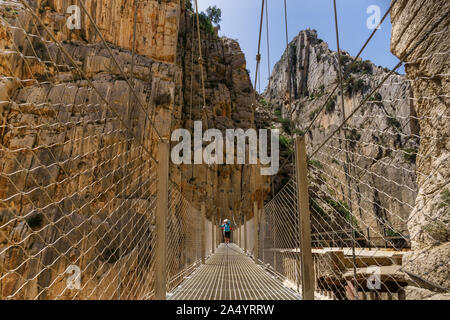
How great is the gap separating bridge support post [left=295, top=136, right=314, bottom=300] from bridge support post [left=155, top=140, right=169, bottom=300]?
68cm

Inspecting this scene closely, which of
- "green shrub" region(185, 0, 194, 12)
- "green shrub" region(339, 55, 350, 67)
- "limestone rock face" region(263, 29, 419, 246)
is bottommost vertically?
"limestone rock face" region(263, 29, 419, 246)

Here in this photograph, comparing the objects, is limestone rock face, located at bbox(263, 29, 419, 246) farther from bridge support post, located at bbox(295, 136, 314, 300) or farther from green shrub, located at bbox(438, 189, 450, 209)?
bridge support post, located at bbox(295, 136, 314, 300)

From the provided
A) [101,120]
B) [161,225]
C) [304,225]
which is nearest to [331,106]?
[101,120]

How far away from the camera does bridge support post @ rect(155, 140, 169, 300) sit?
130cm

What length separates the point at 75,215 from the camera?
280 inches

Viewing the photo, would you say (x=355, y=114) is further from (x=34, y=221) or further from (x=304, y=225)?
(x=304, y=225)

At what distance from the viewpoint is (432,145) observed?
213 centimetres

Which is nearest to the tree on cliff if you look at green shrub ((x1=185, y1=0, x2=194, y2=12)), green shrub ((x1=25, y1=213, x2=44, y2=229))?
green shrub ((x1=185, y1=0, x2=194, y2=12))

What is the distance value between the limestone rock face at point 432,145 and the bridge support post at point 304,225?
82 cm

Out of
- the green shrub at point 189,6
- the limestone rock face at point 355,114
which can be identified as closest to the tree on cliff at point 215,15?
the green shrub at point 189,6

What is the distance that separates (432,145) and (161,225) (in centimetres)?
213

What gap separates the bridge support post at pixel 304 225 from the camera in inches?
51.9

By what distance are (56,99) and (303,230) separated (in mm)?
8478
